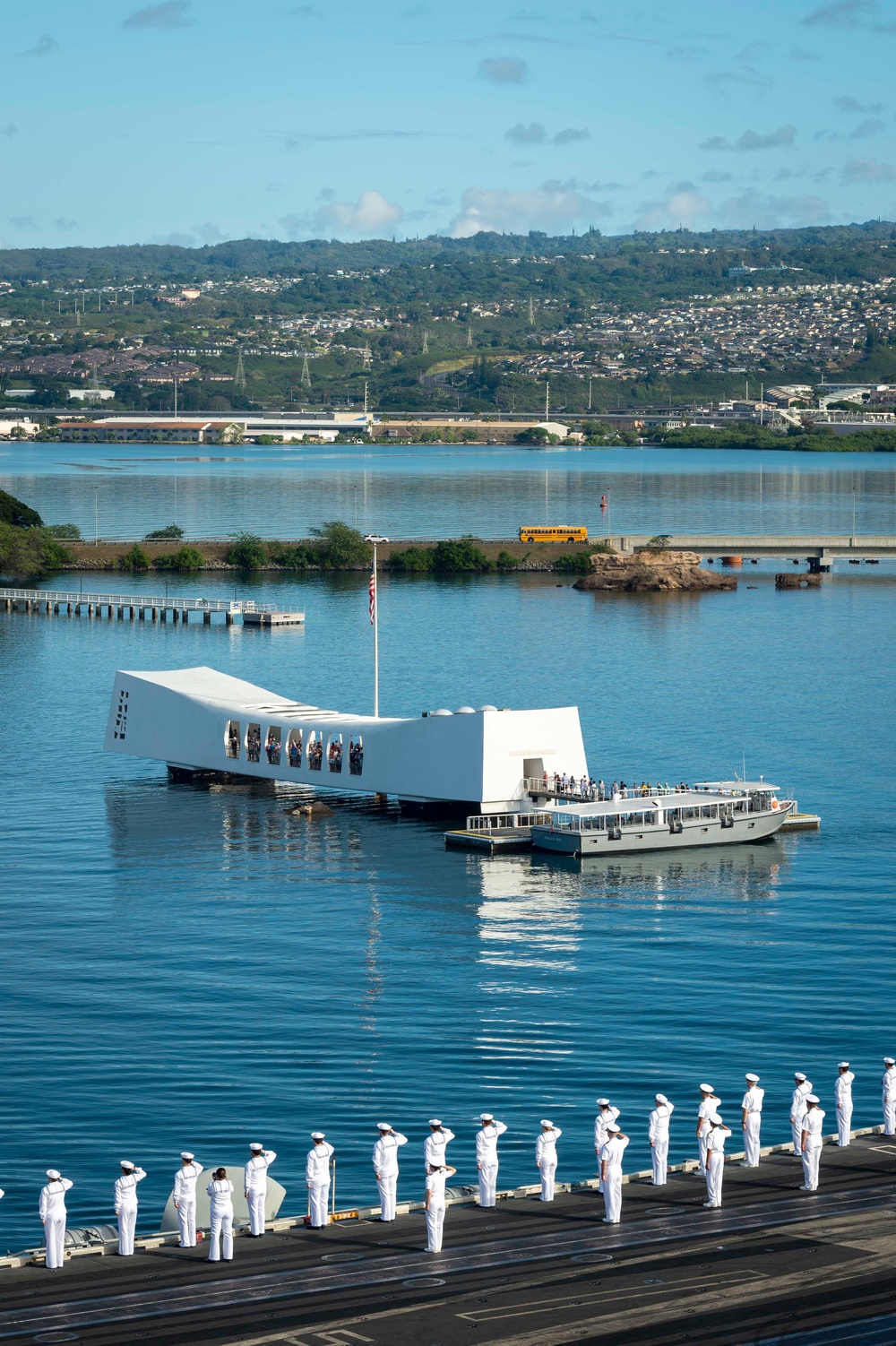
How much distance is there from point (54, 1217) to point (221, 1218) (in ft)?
7.56

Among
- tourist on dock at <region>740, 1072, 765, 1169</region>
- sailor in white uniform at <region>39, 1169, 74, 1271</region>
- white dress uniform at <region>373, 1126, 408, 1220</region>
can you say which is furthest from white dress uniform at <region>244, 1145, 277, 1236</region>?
tourist on dock at <region>740, 1072, 765, 1169</region>

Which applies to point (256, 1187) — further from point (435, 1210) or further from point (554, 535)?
point (554, 535)

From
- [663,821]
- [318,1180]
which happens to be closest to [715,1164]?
[318,1180]

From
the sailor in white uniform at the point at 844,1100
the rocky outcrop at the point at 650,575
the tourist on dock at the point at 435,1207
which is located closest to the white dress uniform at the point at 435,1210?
the tourist on dock at the point at 435,1207

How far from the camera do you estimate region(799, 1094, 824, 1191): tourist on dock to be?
29.5 metres

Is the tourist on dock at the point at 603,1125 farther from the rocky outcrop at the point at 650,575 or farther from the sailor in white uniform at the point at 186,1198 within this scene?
the rocky outcrop at the point at 650,575

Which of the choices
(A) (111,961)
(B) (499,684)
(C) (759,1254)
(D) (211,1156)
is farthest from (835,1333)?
(B) (499,684)

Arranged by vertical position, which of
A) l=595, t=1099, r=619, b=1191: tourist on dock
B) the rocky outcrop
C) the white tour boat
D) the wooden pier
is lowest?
the white tour boat

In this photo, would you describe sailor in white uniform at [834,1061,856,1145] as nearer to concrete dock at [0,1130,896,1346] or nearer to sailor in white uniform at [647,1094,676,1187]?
concrete dock at [0,1130,896,1346]

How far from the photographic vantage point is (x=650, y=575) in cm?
15425

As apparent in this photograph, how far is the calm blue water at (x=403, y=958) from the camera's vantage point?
39250 millimetres

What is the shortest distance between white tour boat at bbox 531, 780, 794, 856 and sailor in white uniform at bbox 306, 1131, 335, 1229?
3659cm

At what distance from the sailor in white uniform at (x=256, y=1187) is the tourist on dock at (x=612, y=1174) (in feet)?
16.0

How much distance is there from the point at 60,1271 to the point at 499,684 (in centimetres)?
7634
